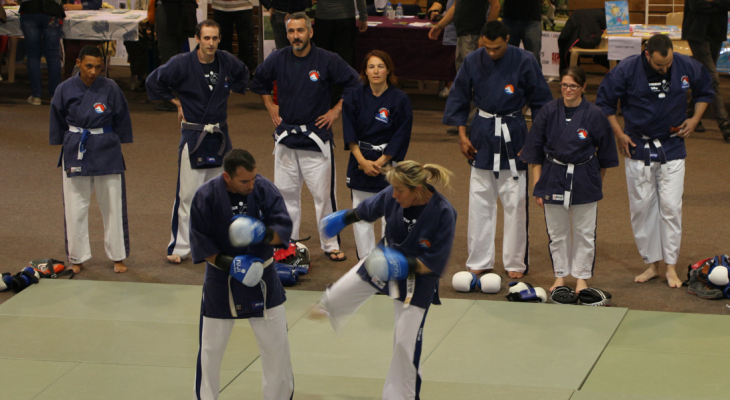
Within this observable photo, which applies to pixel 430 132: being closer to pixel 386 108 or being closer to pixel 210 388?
pixel 386 108

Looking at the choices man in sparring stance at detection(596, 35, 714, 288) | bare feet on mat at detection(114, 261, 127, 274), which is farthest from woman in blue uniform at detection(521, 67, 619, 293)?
bare feet on mat at detection(114, 261, 127, 274)

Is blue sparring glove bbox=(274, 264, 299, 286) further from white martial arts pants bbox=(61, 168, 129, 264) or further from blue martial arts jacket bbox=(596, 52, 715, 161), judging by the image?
blue martial arts jacket bbox=(596, 52, 715, 161)

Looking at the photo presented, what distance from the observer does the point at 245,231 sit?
129 inches

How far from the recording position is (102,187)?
5320mm

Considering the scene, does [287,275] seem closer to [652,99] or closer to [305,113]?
[305,113]

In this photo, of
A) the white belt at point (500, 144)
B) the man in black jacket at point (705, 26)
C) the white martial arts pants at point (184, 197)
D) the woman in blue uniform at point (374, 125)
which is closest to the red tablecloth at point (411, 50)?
the man in black jacket at point (705, 26)

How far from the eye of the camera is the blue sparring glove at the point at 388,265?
3268mm

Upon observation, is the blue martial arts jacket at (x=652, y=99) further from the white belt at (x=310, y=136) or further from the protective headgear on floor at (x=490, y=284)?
the white belt at (x=310, y=136)

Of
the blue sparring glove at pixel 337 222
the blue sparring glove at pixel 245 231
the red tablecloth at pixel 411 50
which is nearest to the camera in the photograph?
the blue sparring glove at pixel 245 231

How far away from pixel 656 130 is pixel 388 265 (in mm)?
2489

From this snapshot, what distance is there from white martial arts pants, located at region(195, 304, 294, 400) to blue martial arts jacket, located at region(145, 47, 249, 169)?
7.01 feet

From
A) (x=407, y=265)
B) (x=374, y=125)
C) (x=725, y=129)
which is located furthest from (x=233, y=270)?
(x=725, y=129)

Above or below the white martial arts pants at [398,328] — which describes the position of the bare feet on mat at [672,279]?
below

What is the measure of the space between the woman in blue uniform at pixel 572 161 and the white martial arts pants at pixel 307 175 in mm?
1379
